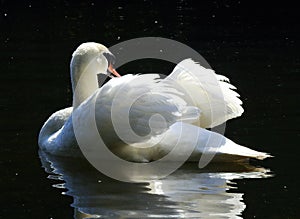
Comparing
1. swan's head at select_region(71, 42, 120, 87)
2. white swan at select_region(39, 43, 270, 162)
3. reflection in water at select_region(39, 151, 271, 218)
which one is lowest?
reflection in water at select_region(39, 151, 271, 218)

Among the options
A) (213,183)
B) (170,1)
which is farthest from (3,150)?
(170,1)

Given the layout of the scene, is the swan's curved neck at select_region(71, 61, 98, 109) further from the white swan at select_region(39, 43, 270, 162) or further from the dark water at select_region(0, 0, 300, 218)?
the dark water at select_region(0, 0, 300, 218)

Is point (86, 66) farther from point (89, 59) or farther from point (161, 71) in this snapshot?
point (161, 71)

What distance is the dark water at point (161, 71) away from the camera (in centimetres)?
698

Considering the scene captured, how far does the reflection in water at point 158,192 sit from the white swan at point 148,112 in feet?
0.64

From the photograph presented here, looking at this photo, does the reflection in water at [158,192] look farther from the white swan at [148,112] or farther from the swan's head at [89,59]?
the swan's head at [89,59]

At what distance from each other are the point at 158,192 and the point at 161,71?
17.0 ft

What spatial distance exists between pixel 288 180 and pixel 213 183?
650 mm

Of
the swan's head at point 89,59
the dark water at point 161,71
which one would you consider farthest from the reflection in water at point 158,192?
the swan's head at point 89,59

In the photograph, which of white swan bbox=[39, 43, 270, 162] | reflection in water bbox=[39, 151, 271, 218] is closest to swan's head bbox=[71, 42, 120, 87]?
white swan bbox=[39, 43, 270, 162]

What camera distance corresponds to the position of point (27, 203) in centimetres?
702

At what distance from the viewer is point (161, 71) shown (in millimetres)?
12352

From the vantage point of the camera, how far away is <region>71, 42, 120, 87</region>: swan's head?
348 inches

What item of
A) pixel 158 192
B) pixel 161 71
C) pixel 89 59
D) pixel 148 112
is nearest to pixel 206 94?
pixel 148 112
